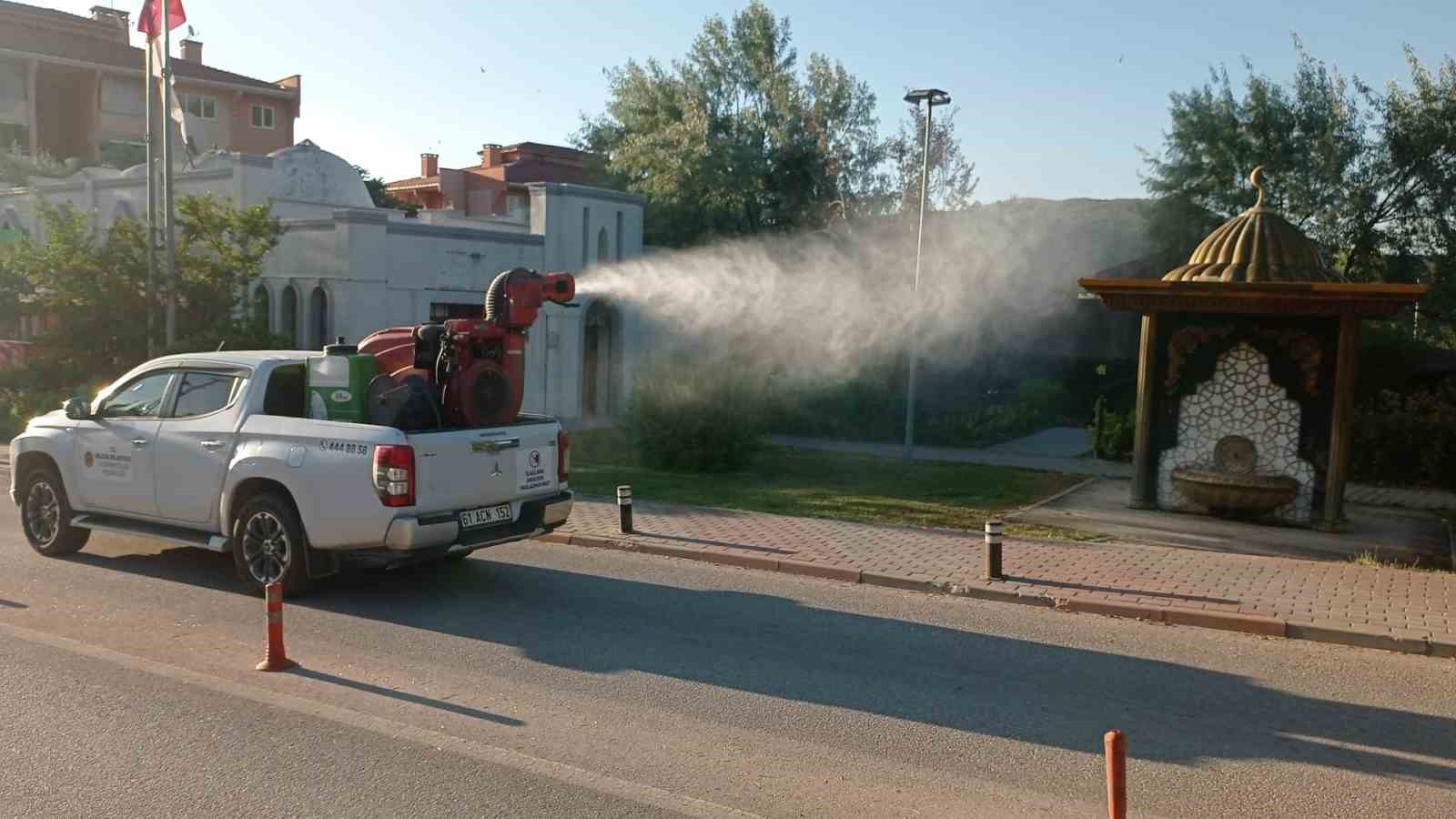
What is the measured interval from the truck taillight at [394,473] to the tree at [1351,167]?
67.3 ft

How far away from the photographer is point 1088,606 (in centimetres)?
963

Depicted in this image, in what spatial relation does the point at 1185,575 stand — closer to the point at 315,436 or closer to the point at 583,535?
the point at 583,535

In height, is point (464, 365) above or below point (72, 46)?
below

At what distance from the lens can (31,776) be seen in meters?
5.52

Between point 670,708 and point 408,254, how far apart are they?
1746 cm

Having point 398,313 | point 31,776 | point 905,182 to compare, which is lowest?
point 31,776

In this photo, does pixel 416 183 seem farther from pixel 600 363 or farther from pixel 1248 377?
pixel 1248 377

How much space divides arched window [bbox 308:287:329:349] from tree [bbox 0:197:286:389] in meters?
1.45

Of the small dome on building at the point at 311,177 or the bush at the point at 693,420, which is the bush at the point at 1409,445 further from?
the small dome on building at the point at 311,177

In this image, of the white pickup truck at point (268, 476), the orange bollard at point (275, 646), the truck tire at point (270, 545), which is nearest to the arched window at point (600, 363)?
the white pickup truck at point (268, 476)

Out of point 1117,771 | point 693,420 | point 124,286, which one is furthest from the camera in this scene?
point 124,286

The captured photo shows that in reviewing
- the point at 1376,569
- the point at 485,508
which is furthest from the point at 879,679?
the point at 1376,569

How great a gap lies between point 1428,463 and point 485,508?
49.3ft

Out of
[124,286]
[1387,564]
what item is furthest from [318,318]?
[1387,564]
